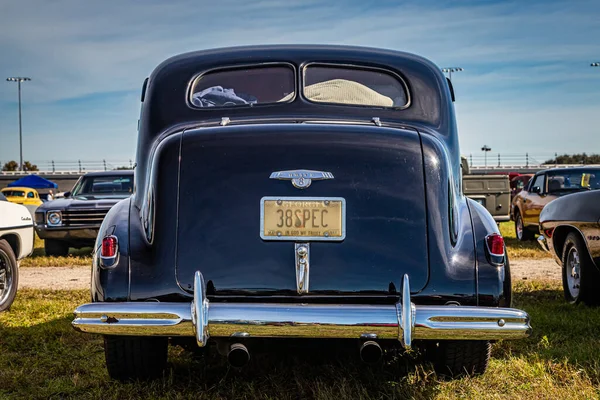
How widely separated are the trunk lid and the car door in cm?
1062

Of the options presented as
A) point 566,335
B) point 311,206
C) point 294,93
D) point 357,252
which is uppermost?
point 294,93

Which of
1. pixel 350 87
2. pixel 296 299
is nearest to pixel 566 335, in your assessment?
pixel 350 87

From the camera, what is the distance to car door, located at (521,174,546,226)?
13594 millimetres

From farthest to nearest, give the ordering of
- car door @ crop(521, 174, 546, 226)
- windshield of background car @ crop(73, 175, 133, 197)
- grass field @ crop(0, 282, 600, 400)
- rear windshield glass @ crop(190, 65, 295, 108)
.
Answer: car door @ crop(521, 174, 546, 226) → windshield of background car @ crop(73, 175, 133, 197) → rear windshield glass @ crop(190, 65, 295, 108) → grass field @ crop(0, 282, 600, 400)

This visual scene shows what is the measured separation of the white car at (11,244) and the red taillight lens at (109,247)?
11.2 feet

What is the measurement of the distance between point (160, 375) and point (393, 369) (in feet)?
4.64

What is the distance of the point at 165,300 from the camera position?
3332 mm

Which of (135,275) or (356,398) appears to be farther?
(356,398)

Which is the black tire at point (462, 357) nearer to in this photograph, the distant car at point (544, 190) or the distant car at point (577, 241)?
the distant car at point (577, 241)

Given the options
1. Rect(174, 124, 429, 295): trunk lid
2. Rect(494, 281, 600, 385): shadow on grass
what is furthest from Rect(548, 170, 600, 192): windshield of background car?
Rect(174, 124, 429, 295): trunk lid

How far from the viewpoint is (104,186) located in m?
12.9

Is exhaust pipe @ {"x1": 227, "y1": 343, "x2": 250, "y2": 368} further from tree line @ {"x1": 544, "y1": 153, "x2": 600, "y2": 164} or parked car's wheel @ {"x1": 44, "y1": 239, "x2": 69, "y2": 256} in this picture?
tree line @ {"x1": 544, "y1": 153, "x2": 600, "y2": 164}

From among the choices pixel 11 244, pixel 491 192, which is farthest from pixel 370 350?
pixel 491 192

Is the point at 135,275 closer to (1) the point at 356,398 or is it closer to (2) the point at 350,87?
(1) the point at 356,398
